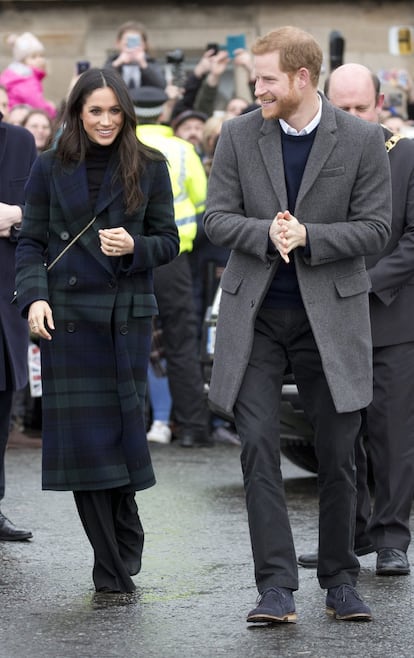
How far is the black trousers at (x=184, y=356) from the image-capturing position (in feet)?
40.6

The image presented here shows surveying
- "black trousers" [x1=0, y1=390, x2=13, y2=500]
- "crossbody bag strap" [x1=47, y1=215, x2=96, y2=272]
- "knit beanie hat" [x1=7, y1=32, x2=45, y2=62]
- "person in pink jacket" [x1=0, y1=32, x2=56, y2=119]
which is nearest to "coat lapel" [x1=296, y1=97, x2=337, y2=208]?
"crossbody bag strap" [x1=47, y1=215, x2=96, y2=272]

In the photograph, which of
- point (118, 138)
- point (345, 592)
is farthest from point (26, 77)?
point (345, 592)

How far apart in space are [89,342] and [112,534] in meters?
0.75

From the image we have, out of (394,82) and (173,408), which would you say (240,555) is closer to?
(173,408)

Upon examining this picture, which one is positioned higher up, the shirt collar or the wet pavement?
the shirt collar

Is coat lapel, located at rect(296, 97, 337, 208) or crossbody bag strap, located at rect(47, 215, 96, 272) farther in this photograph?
crossbody bag strap, located at rect(47, 215, 96, 272)

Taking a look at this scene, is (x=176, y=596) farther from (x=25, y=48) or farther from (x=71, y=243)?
(x=25, y=48)

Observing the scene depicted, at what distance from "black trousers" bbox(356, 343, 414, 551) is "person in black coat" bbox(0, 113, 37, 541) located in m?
1.65

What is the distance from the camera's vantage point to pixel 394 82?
52.2ft

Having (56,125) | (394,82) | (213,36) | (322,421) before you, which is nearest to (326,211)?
(322,421)

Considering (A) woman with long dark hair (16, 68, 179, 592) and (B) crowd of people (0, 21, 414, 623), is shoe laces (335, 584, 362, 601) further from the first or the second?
(A) woman with long dark hair (16, 68, 179, 592)

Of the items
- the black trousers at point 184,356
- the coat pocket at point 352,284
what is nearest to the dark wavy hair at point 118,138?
the coat pocket at point 352,284

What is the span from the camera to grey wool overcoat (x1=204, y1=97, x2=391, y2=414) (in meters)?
6.57

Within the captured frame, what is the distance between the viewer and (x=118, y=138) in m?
7.09
